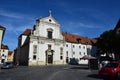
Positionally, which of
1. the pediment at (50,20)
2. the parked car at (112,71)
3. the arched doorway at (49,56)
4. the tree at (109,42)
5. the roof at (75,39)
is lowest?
the parked car at (112,71)

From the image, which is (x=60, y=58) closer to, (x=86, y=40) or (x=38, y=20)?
(x=38, y=20)

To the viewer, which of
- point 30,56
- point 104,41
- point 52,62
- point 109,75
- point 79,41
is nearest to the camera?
point 109,75

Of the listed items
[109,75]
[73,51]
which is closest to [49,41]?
[73,51]

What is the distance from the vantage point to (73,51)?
6838 cm

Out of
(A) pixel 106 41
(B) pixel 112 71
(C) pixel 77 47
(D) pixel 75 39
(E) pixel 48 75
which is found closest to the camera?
(B) pixel 112 71

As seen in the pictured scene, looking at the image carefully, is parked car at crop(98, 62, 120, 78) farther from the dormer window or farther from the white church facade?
the dormer window

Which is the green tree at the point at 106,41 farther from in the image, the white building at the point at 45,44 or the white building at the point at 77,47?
the white building at the point at 77,47

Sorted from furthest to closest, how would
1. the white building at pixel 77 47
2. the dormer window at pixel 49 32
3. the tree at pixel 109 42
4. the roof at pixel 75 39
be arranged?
the roof at pixel 75 39 < the white building at pixel 77 47 < the dormer window at pixel 49 32 < the tree at pixel 109 42

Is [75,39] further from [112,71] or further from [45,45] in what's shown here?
[112,71]

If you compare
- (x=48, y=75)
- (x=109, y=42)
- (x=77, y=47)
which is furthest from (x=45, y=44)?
(x=48, y=75)

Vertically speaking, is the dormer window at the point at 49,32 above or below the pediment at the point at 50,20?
below

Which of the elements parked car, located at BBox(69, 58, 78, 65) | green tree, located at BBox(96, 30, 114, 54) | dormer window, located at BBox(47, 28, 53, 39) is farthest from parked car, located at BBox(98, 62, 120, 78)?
parked car, located at BBox(69, 58, 78, 65)

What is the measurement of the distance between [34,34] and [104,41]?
25412mm

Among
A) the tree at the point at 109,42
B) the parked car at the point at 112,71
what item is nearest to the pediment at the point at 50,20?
the tree at the point at 109,42
